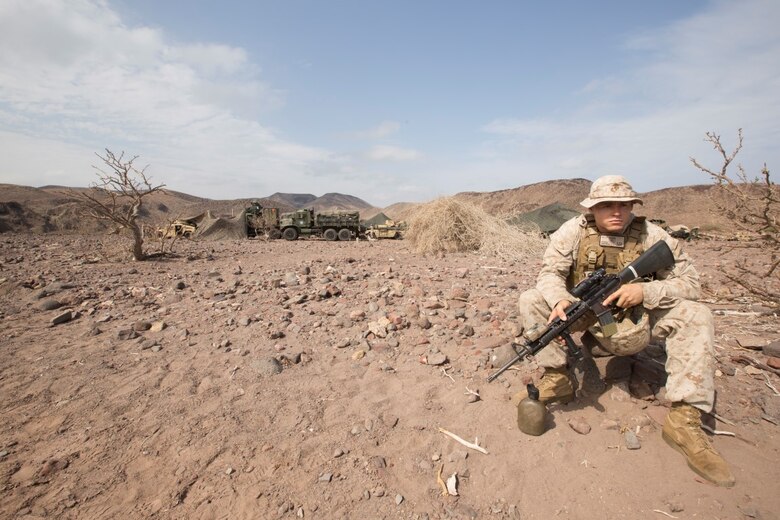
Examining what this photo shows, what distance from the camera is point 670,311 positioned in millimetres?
2225

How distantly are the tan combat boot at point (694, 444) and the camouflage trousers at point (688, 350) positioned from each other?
72mm

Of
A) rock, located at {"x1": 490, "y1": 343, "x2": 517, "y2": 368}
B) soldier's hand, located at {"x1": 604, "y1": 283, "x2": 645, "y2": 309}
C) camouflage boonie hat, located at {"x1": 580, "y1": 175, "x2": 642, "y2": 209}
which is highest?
camouflage boonie hat, located at {"x1": 580, "y1": 175, "x2": 642, "y2": 209}

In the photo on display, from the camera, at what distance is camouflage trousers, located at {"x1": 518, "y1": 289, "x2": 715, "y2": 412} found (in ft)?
6.63

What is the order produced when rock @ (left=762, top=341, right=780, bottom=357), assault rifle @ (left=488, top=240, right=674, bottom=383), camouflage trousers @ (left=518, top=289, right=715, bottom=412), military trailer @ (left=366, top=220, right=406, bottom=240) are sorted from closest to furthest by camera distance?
camouflage trousers @ (left=518, top=289, right=715, bottom=412) < assault rifle @ (left=488, top=240, right=674, bottom=383) < rock @ (left=762, top=341, right=780, bottom=357) < military trailer @ (left=366, top=220, right=406, bottom=240)

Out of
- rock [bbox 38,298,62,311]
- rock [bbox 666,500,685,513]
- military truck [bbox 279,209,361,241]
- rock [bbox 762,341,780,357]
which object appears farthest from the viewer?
military truck [bbox 279,209,361,241]

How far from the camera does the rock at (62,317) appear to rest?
4.00 meters

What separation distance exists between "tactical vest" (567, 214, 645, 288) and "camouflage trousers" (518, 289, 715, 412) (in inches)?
13.9

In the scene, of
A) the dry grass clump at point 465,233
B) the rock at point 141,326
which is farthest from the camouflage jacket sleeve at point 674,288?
the dry grass clump at point 465,233

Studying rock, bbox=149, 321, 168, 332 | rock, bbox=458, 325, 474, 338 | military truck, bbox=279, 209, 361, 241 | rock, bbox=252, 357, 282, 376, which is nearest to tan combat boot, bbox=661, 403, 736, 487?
rock, bbox=458, 325, 474, 338

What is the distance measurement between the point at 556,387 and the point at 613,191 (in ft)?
4.18

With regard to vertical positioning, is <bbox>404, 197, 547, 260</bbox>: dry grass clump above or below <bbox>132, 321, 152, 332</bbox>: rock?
above

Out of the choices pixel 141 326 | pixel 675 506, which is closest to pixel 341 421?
pixel 675 506

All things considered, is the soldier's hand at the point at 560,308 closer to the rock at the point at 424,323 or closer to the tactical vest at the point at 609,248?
the tactical vest at the point at 609,248

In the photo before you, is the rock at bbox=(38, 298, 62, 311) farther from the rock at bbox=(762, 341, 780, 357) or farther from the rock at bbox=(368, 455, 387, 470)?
the rock at bbox=(762, 341, 780, 357)
